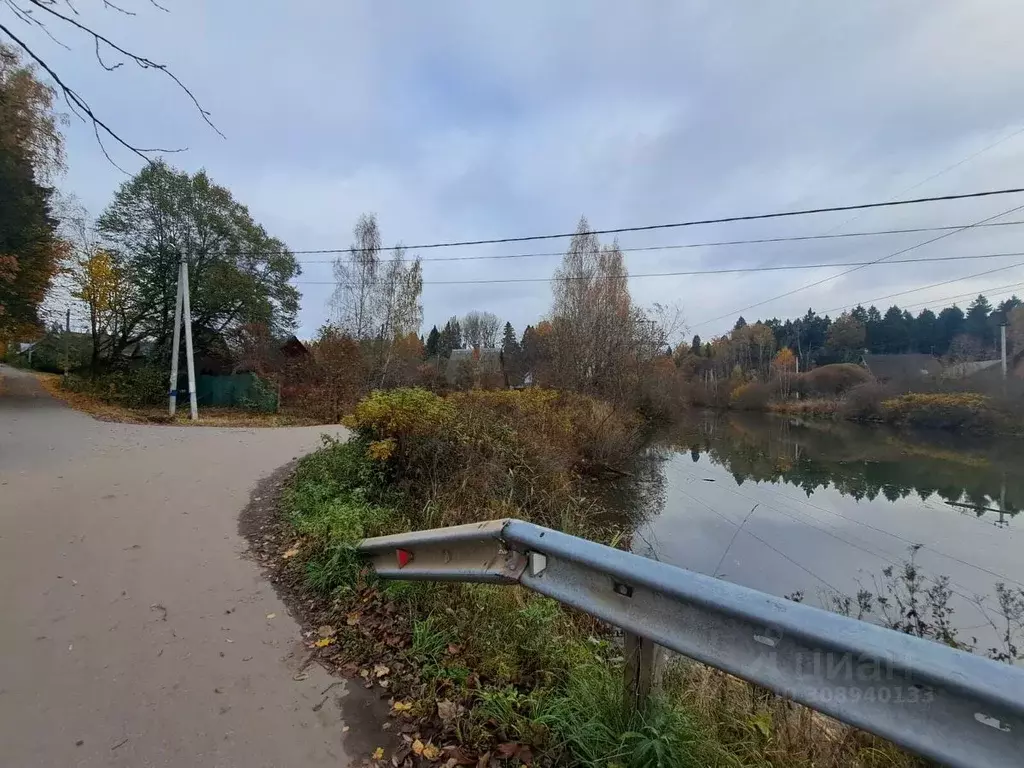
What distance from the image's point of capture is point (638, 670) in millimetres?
1900

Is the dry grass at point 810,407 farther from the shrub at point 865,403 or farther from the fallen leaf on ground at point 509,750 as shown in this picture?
the fallen leaf on ground at point 509,750

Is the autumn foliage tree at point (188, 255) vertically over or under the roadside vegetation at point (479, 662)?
over

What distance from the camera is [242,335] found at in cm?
2162

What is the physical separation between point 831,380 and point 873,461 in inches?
1045

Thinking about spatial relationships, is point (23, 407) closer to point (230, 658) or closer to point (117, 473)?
point (117, 473)

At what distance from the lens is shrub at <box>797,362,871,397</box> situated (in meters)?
37.6

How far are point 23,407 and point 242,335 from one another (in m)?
7.85

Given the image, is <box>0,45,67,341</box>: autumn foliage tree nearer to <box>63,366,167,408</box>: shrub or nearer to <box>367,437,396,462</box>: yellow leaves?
<box>63,366,167,408</box>: shrub

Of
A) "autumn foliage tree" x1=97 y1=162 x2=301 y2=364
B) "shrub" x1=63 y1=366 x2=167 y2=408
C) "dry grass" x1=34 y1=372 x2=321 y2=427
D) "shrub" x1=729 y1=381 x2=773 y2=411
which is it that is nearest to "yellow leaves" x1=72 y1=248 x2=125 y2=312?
"autumn foliage tree" x1=97 y1=162 x2=301 y2=364

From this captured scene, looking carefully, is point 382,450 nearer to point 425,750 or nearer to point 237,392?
point 425,750

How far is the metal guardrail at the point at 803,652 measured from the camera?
3.50ft

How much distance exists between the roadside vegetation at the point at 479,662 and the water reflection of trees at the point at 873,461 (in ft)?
36.2

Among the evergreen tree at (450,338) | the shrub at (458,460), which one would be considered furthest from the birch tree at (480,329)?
the shrub at (458,460)

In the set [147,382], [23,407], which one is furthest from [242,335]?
[23,407]
